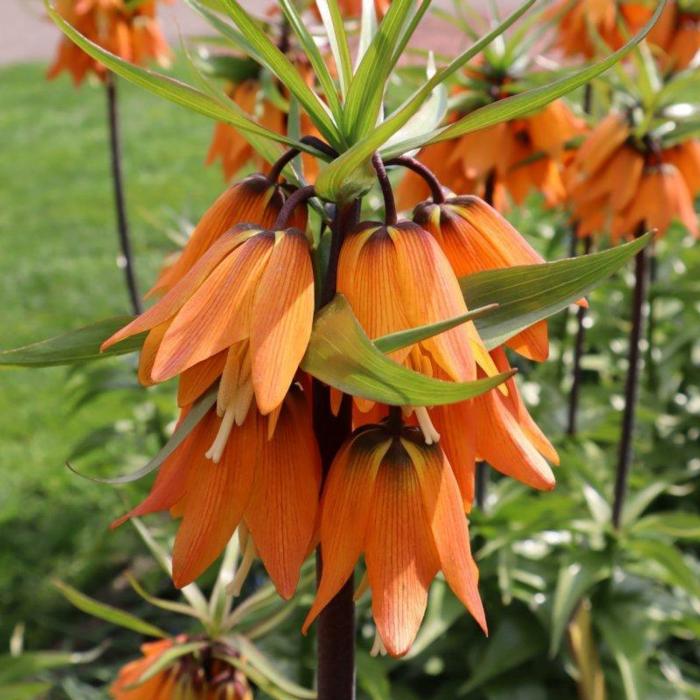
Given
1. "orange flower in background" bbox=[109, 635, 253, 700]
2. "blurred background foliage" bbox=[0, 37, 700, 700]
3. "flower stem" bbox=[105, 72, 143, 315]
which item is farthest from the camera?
"flower stem" bbox=[105, 72, 143, 315]

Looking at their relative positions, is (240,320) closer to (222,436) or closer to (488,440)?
(222,436)

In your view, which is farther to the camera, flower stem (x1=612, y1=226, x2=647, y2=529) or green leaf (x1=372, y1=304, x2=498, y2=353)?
flower stem (x1=612, y1=226, x2=647, y2=529)

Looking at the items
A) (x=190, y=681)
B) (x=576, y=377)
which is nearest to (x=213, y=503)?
(x=190, y=681)

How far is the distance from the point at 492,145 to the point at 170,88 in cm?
100

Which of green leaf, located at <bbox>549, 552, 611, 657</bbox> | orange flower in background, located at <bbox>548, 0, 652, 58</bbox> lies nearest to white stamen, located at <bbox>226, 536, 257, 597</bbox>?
green leaf, located at <bbox>549, 552, 611, 657</bbox>

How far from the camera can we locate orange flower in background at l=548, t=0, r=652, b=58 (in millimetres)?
2225

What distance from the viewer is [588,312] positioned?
2.44 meters

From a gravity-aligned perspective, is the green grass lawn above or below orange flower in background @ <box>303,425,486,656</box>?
below

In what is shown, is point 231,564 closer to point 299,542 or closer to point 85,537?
point 299,542

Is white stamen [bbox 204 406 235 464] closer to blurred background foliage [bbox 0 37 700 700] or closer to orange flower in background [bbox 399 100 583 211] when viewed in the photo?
blurred background foliage [bbox 0 37 700 700]

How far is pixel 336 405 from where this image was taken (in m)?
0.73

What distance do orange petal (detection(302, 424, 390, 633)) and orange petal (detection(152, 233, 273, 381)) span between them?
0.35 ft

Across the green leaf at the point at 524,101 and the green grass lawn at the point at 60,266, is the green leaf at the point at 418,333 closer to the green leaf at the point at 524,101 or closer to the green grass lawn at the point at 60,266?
the green leaf at the point at 524,101

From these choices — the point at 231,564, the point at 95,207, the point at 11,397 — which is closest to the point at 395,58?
the point at 231,564
